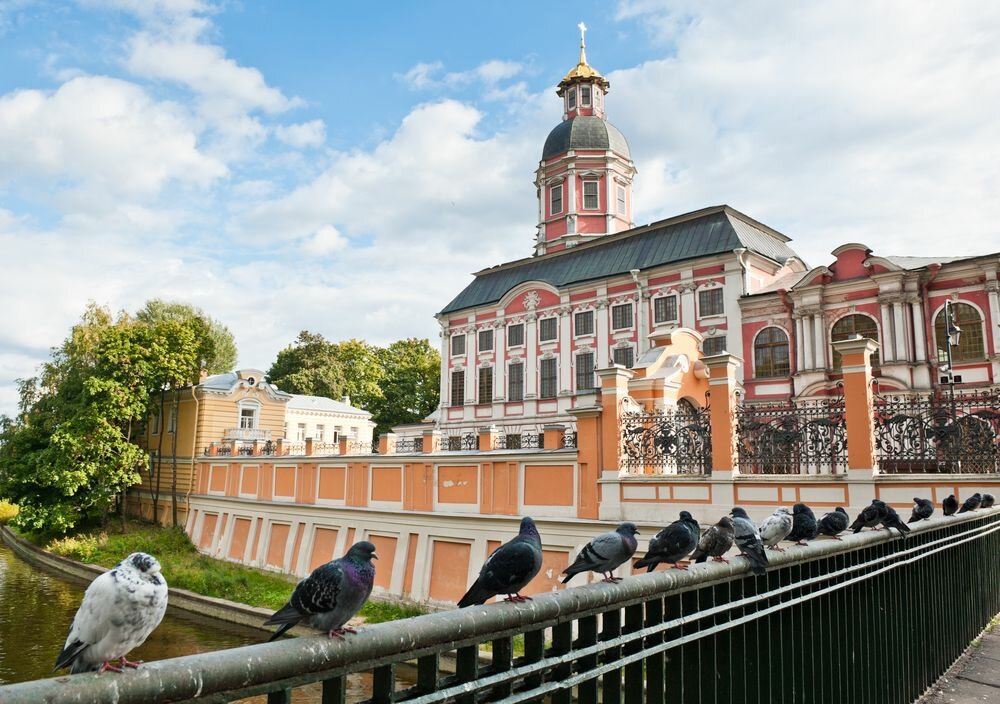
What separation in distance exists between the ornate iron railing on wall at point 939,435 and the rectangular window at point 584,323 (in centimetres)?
2327

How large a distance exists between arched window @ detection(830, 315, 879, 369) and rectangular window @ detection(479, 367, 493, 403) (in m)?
17.6

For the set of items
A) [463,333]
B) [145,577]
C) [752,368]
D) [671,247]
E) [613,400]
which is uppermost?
[671,247]

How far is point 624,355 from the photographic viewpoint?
34.6 metres

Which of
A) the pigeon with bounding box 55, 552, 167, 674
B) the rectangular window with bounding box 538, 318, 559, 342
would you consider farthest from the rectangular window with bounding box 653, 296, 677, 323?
the pigeon with bounding box 55, 552, 167, 674

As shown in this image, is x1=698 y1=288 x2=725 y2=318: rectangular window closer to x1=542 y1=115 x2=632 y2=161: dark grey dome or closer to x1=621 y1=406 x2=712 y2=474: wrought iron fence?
x1=542 y1=115 x2=632 y2=161: dark grey dome

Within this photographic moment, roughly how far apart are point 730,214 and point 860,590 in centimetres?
3093

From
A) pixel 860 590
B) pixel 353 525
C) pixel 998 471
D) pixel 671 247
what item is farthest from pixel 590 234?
pixel 860 590

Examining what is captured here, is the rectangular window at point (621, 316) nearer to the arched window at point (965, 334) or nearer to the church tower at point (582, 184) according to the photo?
the church tower at point (582, 184)

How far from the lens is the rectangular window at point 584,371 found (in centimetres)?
3548

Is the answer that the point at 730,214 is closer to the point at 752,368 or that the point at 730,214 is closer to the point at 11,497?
the point at 752,368

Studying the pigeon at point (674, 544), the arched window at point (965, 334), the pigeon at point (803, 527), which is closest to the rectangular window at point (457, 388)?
the arched window at point (965, 334)

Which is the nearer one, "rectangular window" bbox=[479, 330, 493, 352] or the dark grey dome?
"rectangular window" bbox=[479, 330, 493, 352]

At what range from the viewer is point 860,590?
4.46m

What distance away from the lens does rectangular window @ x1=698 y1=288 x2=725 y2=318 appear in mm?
31672
